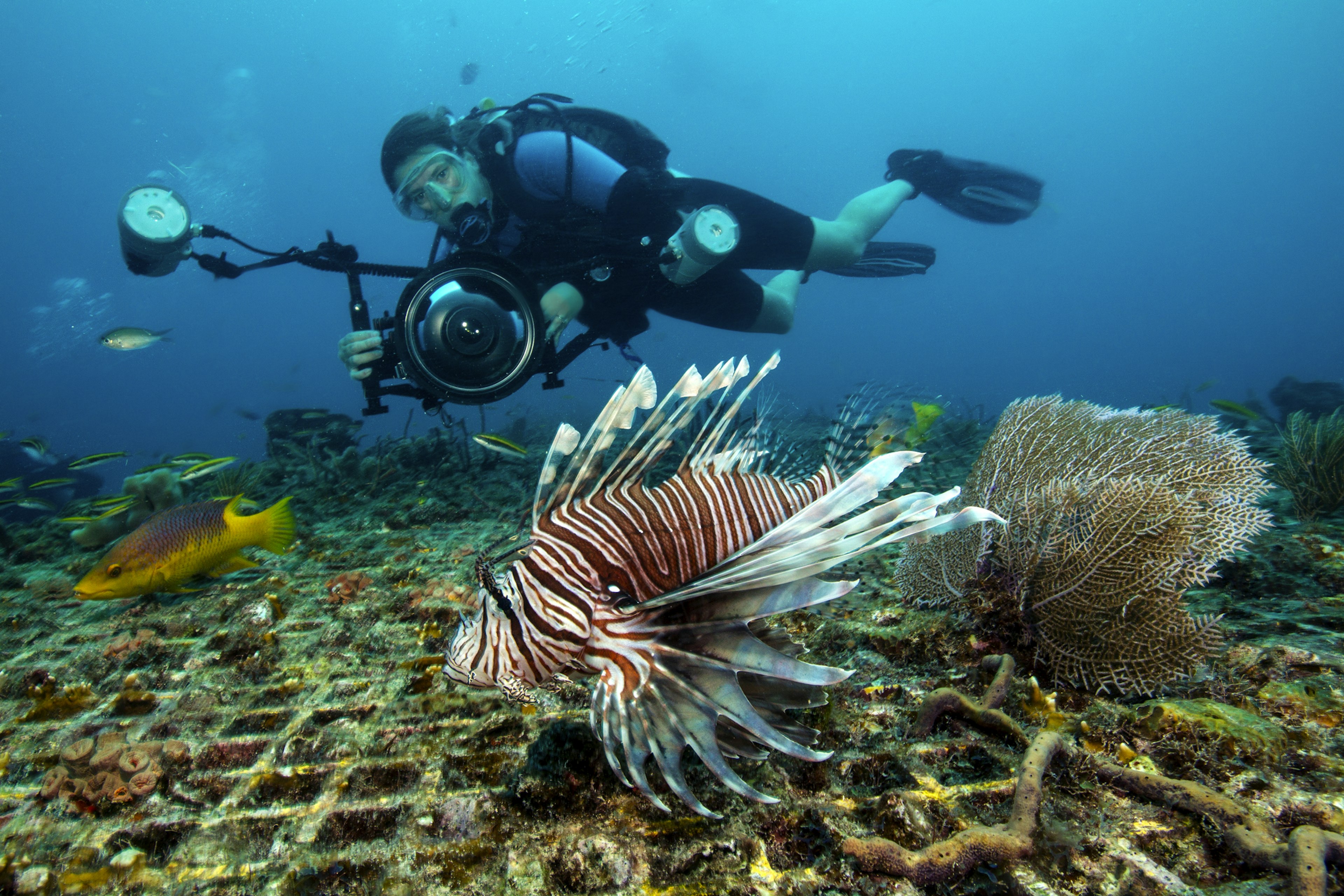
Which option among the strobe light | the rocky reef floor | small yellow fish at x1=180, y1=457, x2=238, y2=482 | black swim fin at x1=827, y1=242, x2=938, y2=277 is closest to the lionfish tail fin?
the rocky reef floor

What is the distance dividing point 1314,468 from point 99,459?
1061 centimetres

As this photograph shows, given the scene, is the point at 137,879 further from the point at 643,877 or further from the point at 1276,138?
the point at 1276,138

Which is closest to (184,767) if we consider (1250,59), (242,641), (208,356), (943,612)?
(242,641)

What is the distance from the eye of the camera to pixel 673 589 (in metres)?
1.72

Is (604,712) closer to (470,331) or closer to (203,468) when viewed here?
(470,331)

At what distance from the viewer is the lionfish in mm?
1326

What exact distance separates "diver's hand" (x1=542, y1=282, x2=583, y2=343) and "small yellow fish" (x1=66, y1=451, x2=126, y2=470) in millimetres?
4208

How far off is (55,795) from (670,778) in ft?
6.43

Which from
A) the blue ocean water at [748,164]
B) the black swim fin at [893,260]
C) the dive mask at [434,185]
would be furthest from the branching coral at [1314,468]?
the blue ocean water at [748,164]

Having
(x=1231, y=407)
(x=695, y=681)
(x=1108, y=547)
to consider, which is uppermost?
(x=1231, y=407)

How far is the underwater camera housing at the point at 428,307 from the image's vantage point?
11.8 ft

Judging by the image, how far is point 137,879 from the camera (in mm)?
1467

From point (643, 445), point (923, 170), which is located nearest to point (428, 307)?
point (643, 445)

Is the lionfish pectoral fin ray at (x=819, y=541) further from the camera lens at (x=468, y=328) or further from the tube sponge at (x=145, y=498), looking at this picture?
the tube sponge at (x=145, y=498)
